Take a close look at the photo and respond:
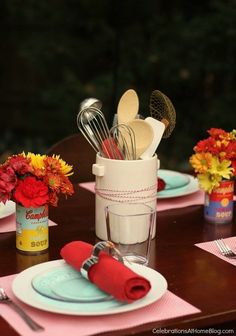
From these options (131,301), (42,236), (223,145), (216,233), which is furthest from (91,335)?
(223,145)

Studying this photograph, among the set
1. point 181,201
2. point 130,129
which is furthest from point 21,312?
point 181,201

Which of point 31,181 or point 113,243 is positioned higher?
point 31,181

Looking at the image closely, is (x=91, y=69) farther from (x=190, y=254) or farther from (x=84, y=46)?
(x=190, y=254)

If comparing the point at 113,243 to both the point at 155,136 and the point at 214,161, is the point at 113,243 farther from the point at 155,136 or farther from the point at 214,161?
the point at 214,161

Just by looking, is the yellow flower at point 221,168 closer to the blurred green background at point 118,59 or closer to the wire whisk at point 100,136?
the wire whisk at point 100,136

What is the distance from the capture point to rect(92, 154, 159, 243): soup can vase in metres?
1.36

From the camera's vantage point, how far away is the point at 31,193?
1266mm

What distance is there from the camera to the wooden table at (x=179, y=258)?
108 cm

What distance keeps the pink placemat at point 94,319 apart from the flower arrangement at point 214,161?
461mm

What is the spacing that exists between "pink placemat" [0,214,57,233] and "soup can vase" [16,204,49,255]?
142mm

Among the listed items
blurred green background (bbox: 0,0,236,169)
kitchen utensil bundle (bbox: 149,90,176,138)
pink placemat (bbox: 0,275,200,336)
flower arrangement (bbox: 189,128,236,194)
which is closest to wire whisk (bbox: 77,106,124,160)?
kitchen utensil bundle (bbox: 149,90,176,138)

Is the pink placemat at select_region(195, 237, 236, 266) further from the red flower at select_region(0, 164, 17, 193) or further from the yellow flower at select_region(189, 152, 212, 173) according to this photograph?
the red flower at select_region(0, 164, 17, 193)

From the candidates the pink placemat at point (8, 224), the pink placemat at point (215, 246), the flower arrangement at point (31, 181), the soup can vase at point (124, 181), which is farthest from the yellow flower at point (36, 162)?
the pink placemat at point (215, 246)

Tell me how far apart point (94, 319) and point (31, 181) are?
331 millimetres
